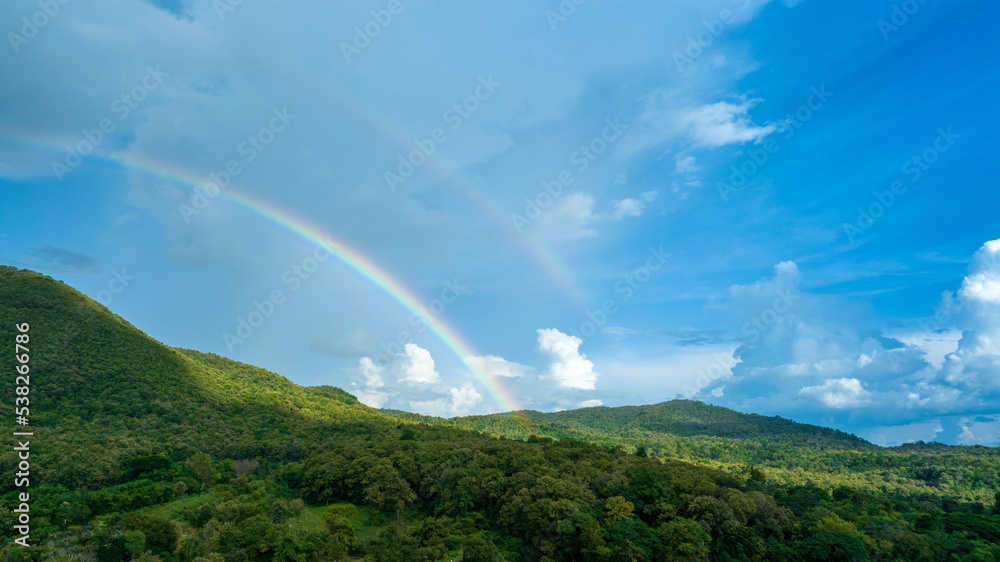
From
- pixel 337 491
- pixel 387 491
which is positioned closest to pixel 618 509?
pixel 387 491

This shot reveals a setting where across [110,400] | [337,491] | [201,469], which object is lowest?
[337,491]

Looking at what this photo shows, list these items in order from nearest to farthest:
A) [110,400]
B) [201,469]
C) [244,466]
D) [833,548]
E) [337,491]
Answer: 1. [833,548]
2. [337,491]
3. [201,469]
4. [244,466]
5. [110,400]

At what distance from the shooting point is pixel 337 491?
196 feet

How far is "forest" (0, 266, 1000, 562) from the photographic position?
131ft

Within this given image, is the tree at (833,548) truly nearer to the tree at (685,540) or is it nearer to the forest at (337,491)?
the forest at (337,491)

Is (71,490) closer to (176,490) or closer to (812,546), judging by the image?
(176,490)

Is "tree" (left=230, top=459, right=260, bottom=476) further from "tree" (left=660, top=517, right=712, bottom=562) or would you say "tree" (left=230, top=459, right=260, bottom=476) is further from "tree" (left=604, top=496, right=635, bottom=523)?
"tree" (left=660, top=517, right=712, bottom=562)

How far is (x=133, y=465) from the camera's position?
59.3 m

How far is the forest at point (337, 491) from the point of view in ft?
131

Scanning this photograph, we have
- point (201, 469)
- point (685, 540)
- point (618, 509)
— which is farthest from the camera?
point (201, 469)

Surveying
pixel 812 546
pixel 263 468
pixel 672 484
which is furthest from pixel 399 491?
pixel 812 546

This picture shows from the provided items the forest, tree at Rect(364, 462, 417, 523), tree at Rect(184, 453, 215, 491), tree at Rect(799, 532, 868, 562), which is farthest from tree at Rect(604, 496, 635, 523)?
tree at Rect(184, 453, 215, 491)

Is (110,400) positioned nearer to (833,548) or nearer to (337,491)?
(337,491)

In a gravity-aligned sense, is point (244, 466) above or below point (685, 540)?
above
